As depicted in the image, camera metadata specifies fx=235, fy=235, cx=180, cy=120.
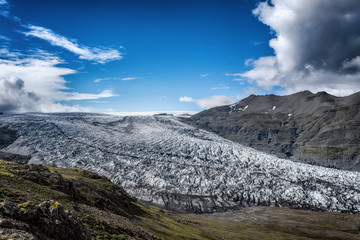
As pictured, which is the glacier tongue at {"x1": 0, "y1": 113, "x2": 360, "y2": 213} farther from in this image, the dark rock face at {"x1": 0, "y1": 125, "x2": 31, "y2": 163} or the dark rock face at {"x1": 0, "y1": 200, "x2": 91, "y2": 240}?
the dark rock face at {"x1": 0, "y1": 200, "x2": 91, "y2": 240}

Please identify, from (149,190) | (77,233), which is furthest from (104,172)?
(77,233)

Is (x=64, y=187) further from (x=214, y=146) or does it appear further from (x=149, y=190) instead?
(x=214, y=146)

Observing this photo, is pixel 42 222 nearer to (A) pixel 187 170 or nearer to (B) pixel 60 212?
(B) pixel 60 212

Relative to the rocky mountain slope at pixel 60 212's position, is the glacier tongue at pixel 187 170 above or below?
below

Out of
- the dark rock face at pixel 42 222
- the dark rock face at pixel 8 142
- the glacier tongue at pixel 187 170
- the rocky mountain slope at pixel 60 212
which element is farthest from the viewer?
the dark rock face at pixel 8 142

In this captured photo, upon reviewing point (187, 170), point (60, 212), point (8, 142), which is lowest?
point (187, 170)

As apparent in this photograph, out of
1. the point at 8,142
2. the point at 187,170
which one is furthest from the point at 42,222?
the point at 8,142

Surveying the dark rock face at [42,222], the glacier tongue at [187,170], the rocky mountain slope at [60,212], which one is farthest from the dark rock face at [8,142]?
the dark rock face at [42,222]

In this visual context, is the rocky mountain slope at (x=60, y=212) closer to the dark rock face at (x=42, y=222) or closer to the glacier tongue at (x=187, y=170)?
the dark rock face at (x=42, y=222)
